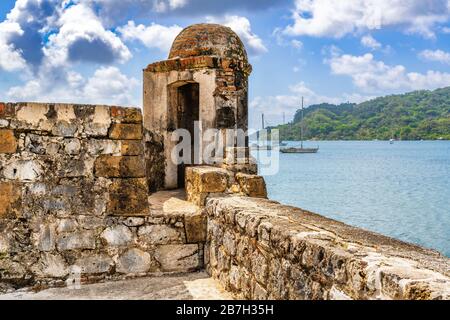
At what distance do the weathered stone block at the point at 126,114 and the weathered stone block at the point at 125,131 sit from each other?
0.16ft

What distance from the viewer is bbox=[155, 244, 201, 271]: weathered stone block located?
4703mm

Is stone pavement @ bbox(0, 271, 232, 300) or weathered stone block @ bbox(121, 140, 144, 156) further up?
weathered stone block @ bbox(121, 140, 144, 156)

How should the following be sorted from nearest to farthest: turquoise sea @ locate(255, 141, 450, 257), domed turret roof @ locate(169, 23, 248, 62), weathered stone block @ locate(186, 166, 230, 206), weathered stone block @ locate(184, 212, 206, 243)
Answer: weathered stone block @ locate(184, 212, 206, 243) → weathered stone block @ locate(186, 166, 230, 206) → domed turret roof @ locate(169, 23, 248, 62) → turquoise sea @ locate(255, 141, 450, 257)

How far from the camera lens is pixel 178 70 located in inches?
282

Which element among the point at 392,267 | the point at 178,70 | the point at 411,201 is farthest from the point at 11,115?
the point at 411,201

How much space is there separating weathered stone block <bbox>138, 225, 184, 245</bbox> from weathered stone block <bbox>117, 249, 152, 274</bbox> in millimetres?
133

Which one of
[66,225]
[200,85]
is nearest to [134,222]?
[66,225]

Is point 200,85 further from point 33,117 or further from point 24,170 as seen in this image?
point 24,170

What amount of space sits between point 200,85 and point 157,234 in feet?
9.50

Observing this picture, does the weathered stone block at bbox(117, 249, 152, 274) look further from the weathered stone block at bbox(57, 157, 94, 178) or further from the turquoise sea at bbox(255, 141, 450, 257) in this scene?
the turquoise sea at bbox(255, 141, 450, 257)

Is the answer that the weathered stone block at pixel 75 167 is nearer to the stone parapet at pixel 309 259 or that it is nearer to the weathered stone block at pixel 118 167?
the weathered stone block at pixel 118 167

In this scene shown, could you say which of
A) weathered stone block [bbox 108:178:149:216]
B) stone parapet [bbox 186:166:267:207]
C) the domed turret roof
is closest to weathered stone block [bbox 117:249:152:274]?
weathered stone block [bbox 108:178:149:216]

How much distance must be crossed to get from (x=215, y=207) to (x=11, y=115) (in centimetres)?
209

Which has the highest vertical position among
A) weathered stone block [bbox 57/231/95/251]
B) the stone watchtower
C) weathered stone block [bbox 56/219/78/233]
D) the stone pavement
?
the stone watchtower
